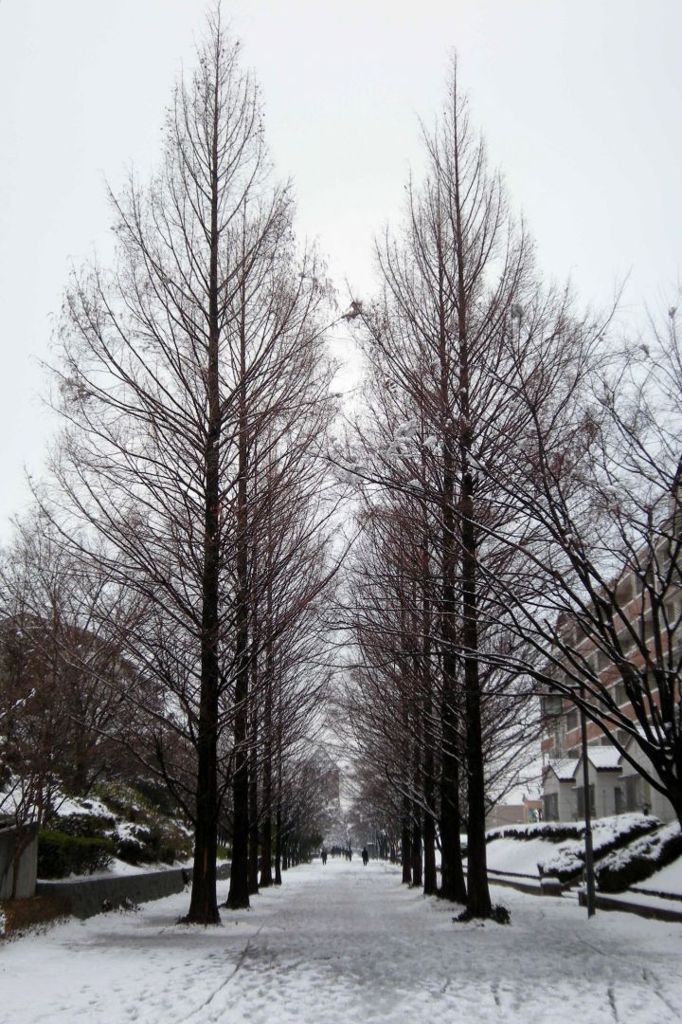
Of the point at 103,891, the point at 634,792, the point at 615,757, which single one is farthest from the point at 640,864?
the point at 615,757

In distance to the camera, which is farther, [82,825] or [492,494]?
[82,825]

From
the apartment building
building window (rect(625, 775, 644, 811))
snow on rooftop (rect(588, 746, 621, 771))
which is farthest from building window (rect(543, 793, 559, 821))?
building window (rect(625, 775, 644, 811))

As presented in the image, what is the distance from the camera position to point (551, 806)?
5753cm

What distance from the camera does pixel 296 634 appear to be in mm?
19359

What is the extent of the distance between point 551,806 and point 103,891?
145 feet

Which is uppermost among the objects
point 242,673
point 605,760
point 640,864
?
point 242,673

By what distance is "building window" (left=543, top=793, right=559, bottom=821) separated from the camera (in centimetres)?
5494

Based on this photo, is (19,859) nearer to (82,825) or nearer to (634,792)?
(82,825)

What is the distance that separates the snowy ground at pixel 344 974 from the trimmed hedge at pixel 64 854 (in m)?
2.65

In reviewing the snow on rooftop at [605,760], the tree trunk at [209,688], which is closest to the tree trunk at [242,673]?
the tree trunk at [209,688]

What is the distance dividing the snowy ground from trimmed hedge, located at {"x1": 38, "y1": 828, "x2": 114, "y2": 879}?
2647mm

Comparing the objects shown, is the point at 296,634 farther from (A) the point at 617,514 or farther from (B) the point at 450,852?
(A) the point at 617,514

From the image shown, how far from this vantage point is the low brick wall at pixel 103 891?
16.1m

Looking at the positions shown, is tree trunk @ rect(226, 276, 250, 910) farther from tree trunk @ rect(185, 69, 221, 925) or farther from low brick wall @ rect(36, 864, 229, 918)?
low brick wall @ rect(36, 864, 229, 918)
